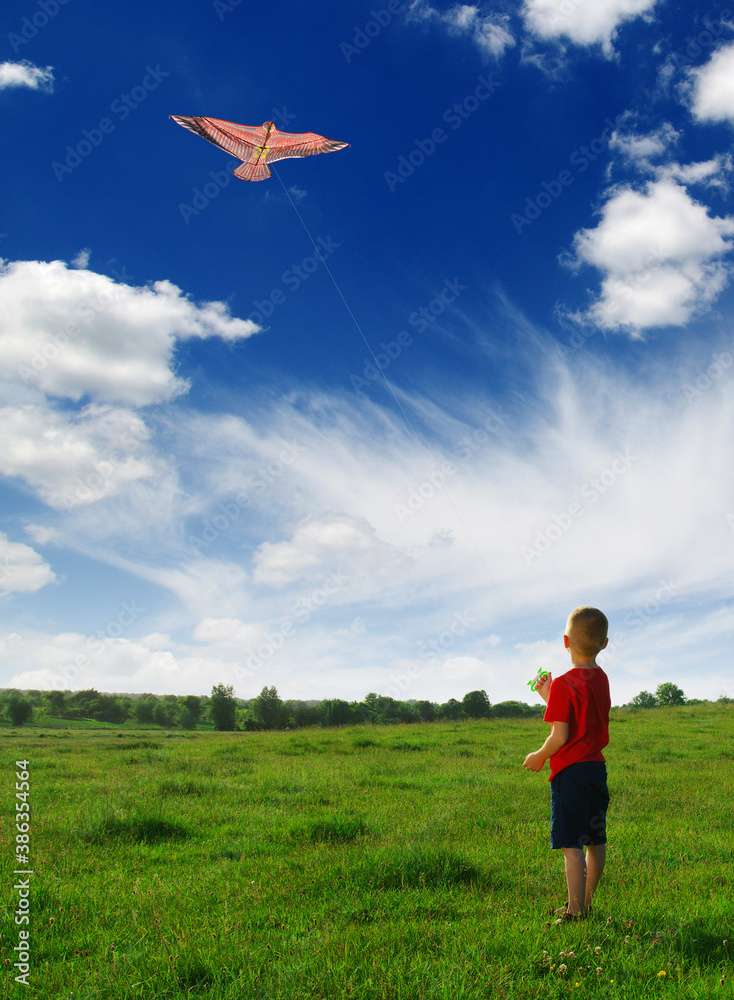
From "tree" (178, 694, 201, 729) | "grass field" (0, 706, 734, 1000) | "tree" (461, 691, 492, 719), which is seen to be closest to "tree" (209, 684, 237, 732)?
"tree" (178, 694, 201, 729)

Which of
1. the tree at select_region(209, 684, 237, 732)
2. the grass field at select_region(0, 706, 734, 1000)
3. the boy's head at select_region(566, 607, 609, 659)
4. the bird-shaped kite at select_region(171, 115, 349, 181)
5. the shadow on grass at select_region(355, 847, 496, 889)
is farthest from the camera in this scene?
the tree at select_region(209, 684, 237, 732)

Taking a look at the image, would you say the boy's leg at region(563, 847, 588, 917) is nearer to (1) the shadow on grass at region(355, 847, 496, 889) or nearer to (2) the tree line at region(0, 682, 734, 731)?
(1) the shadow on grass at region(355, 847, 496, 889)

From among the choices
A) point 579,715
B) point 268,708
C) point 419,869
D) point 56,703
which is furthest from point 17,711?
point 579,715

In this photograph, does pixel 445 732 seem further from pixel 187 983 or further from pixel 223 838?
pixel 187 983

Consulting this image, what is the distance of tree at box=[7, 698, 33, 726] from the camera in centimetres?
4969

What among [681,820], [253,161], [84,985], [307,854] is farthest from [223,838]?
[253,161]

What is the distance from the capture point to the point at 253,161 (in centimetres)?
1024

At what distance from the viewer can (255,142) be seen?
9.59m

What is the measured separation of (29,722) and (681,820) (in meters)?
60.6

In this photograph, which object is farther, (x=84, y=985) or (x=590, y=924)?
(x=590, y=924)

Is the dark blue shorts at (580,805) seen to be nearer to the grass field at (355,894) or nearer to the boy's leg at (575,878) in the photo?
the boy's leg at (575,878)

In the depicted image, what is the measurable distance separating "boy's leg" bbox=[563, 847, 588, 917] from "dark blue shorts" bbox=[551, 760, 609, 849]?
0.07 metres

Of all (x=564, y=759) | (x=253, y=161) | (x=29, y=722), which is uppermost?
(x=253, y=161)

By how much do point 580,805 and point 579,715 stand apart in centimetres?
62
